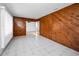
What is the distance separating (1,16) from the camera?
20.4ft

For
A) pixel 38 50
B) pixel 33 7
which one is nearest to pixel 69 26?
pixel 38 50

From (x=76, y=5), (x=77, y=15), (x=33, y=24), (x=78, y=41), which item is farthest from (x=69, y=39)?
(x=33, y=24)

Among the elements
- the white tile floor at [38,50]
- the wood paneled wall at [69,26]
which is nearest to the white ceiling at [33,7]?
the wood paneled wall at [69,26]

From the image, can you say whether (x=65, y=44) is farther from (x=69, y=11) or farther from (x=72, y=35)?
(x=69, y=11)

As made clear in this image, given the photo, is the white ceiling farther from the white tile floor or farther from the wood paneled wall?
the white tile floor

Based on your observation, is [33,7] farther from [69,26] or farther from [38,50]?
[38,50]

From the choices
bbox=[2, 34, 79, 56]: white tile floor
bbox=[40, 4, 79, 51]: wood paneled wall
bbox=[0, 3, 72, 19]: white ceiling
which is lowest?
bbox=[2, 34, 79, 56]: white tile floor

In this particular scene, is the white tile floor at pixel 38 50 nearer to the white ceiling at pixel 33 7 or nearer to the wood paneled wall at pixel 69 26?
the wood paneled wall at pixel 69 26

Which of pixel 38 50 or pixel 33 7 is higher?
pixel 33 7

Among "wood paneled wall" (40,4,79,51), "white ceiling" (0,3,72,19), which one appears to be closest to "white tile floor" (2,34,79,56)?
"wood paneled wall" (40,4,79,51)

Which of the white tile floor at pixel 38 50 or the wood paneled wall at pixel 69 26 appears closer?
the white tile floor at pixel 38 50

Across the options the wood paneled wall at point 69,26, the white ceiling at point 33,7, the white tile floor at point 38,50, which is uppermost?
the white ceiling at point 33,7

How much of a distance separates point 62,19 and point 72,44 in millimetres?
2183

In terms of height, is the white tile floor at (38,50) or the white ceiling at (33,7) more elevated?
the white ceiling at (33,7)
